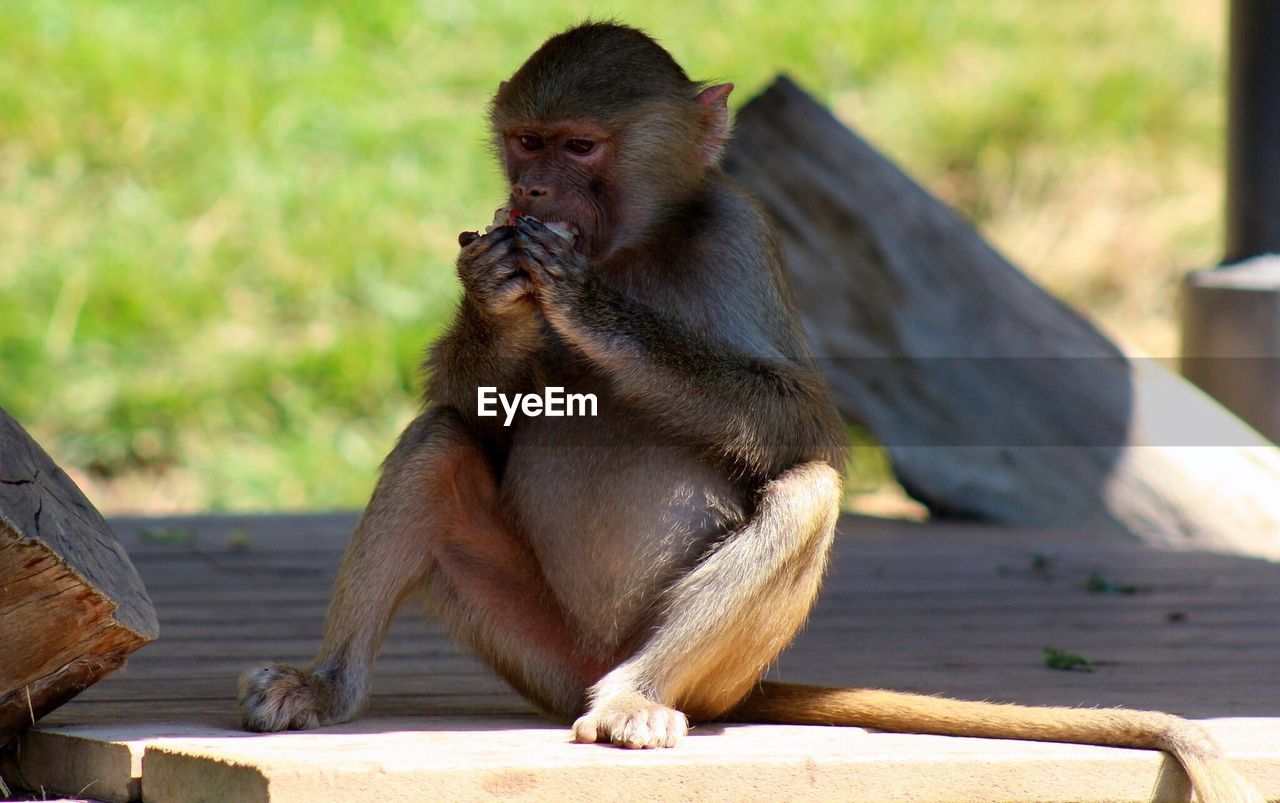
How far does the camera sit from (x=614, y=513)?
3279 millimetres

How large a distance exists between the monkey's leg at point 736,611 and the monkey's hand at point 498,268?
0.59 meters

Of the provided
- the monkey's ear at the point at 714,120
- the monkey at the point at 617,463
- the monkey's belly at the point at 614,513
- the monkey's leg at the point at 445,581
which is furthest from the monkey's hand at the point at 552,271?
the monkey's ear at the point at 714,120

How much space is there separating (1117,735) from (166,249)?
251 inches

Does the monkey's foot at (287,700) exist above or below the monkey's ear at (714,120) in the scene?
below

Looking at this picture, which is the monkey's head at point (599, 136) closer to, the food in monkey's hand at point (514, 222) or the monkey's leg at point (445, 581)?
the food in monkey's hand at point (514, 222)

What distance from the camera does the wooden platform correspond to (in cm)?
268

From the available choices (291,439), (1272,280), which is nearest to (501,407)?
(1272,280)

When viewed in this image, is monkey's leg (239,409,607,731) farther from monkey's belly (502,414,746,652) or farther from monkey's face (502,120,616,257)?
monkey's face (502,120,616,257)

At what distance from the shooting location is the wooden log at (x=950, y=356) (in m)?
5.88

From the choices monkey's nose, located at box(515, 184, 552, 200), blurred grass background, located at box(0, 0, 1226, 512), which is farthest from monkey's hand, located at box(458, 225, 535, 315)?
blurred grass background, located at box(0, 0, 1226, 512)

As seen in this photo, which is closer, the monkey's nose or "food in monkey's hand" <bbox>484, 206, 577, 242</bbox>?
"food in monkey's hand" <bbox>484, 206, 577, 242</bbox>

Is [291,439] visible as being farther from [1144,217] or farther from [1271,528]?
[1144,217]

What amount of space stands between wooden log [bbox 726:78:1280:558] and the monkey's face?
8.85ft

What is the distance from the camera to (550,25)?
34.0 feet
